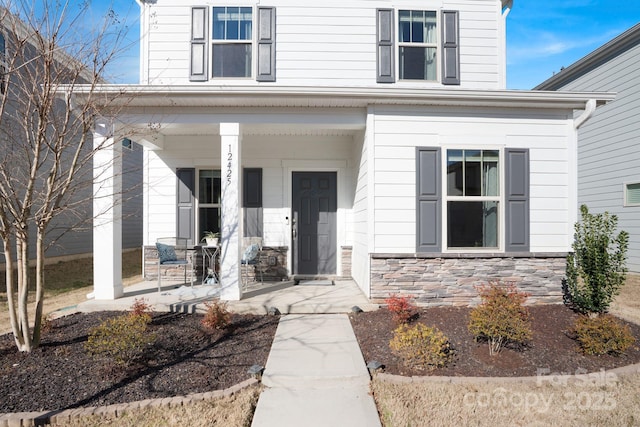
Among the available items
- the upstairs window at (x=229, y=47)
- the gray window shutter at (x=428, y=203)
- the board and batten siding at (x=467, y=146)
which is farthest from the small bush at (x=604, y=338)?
the upstairs window at (x=229, y=47)

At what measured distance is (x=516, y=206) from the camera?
5.41m

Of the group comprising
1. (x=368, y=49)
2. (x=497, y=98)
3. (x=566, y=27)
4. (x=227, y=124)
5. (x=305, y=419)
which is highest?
(x=566, y=27)

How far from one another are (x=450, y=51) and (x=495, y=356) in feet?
17.5

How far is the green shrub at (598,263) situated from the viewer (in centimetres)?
465

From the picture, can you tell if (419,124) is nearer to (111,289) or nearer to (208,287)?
(208,287)

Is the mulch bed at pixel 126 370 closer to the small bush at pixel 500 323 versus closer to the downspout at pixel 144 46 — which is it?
the small bush at pixel 500 323

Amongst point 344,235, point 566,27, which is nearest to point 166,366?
point 344,235

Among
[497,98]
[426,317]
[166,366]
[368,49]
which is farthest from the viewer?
[368,49]

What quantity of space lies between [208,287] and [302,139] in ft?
10.6

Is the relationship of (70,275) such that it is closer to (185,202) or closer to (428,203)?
(185,202)

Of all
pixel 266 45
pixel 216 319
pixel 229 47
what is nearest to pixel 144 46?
pixel 229 47

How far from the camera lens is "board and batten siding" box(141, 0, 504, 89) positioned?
6766 mm

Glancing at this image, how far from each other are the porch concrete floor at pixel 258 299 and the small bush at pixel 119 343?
1.54 m

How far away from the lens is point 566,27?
9.75 m
